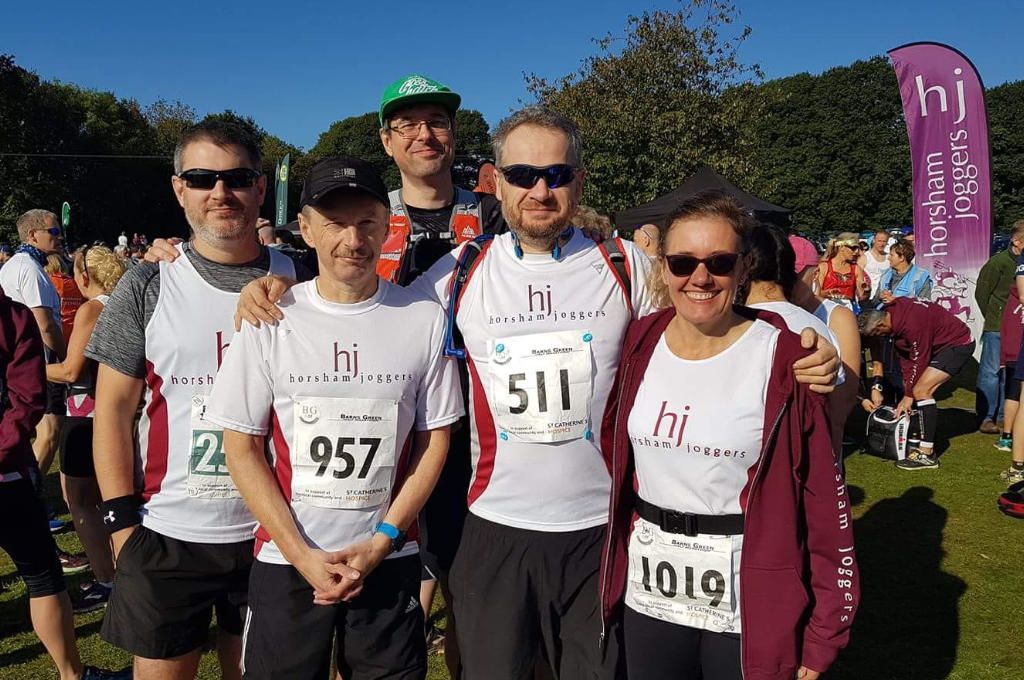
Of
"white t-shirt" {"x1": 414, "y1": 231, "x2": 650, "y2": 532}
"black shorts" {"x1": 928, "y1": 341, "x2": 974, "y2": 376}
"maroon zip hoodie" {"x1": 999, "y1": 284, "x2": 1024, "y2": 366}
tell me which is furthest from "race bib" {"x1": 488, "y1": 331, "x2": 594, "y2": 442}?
"maroon zip hoodie" {"x1": 999, "y1": 284, "x2": 1024, "y2": 366}

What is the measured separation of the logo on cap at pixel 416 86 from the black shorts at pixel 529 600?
1.74 metres

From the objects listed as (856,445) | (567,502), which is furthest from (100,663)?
(856,445)

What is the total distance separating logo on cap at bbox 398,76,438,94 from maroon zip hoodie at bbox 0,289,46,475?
2.21 m

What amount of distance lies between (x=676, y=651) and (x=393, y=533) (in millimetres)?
925

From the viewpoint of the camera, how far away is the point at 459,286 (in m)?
2.52

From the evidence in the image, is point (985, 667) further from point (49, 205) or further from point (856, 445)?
point (49, 205)

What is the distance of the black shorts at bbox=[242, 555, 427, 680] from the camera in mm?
2197

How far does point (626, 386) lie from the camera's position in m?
2.25

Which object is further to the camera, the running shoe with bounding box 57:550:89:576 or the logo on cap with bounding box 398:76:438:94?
the running shoe with bounding box 57:550:89:576

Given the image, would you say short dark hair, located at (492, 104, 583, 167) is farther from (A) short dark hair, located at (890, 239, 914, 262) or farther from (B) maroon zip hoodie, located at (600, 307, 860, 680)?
(A) short dark hair, located at (890, 239, 914, 262)

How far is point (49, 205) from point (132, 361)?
40.3 meters

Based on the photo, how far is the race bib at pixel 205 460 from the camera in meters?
2.38

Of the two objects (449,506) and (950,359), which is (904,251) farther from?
(449,506)

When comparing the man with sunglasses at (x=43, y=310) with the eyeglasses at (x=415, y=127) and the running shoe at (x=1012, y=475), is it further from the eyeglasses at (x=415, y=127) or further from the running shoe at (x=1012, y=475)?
the running shoe at (x=1012, y=475)
